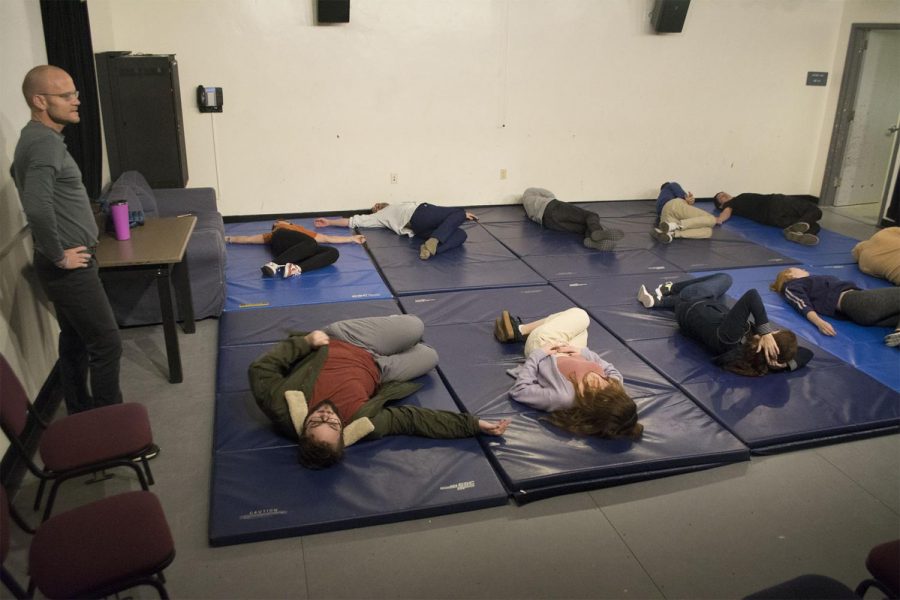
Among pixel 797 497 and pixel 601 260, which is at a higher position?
pixel 601 260

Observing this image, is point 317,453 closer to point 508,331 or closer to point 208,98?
point 508,331

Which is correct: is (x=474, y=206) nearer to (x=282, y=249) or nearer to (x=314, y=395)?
(x=282, y=249)

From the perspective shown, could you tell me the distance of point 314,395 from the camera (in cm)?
317

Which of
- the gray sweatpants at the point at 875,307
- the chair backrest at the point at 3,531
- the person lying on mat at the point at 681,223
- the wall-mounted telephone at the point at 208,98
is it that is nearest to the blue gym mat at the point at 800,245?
the person lying on mat at the point at 681,223

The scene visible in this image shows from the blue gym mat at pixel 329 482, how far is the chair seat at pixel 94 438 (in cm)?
47

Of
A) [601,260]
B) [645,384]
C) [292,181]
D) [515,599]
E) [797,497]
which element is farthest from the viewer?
[292,181]

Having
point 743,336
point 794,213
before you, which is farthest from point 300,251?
point 794,213

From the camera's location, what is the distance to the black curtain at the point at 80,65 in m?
4.31

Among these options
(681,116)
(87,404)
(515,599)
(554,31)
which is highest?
(554,31)

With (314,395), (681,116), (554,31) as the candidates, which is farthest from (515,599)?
(681,116)

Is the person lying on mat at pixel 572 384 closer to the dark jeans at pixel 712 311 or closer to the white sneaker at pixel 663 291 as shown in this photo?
the dark jeans at pixel 712 311

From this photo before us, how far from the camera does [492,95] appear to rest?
283 inches

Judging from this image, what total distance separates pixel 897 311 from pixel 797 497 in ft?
7.42

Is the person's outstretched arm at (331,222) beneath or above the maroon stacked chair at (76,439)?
above
